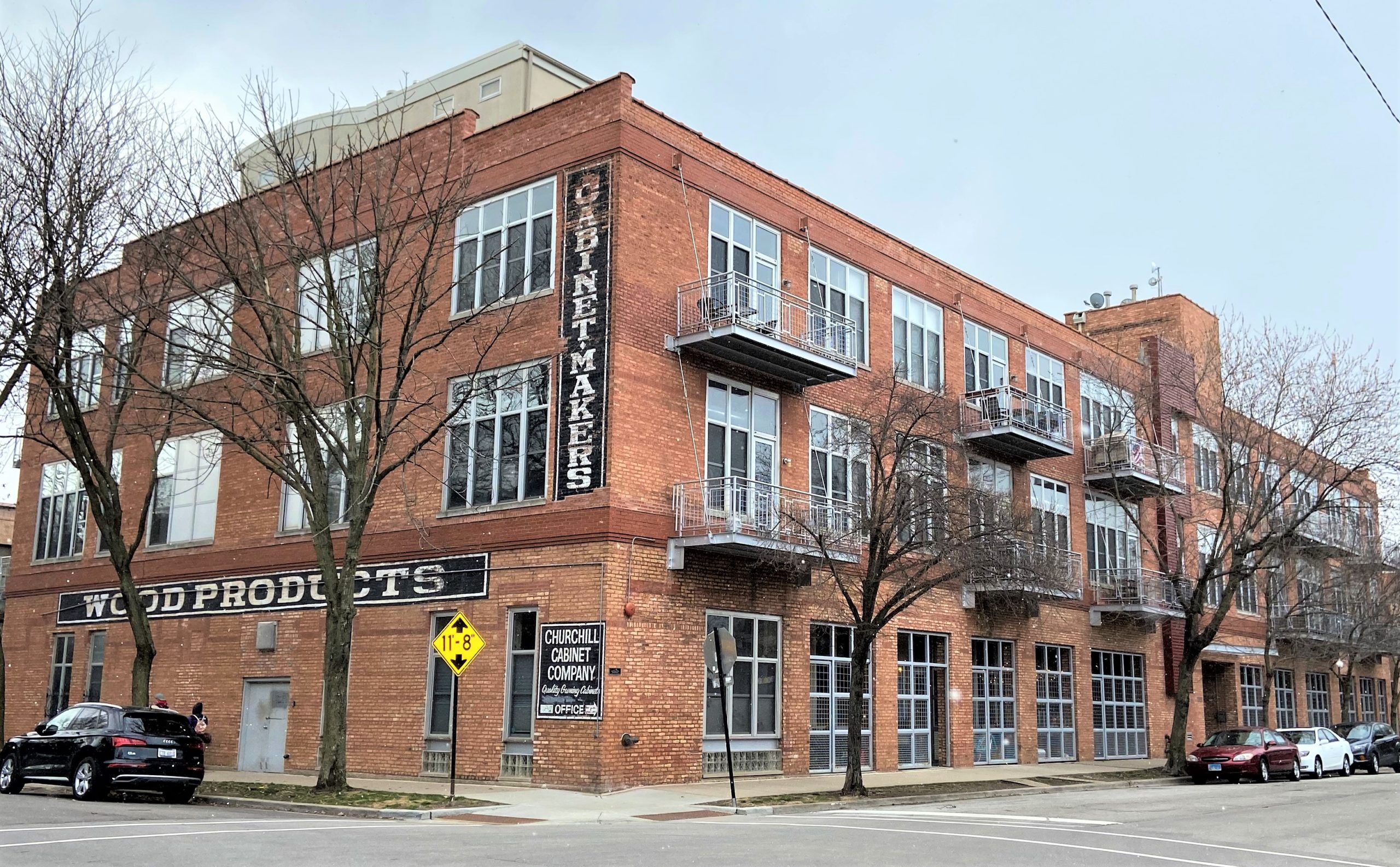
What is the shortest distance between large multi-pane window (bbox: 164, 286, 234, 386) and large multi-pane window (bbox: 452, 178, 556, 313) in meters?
4.39

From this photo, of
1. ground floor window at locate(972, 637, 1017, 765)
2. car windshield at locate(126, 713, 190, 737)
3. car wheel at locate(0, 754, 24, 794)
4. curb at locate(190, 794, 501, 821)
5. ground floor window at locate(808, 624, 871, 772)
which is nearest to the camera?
curb at locate(190, 794, 501, 821)

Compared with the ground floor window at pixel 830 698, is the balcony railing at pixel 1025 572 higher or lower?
higher

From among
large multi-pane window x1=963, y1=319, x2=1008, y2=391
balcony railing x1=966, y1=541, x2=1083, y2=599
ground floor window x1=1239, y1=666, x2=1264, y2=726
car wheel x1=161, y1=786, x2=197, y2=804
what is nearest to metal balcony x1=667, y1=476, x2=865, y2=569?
balcony railing x1=966, y1=541, x2=1083, y2=599

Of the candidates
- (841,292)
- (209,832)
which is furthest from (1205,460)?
(209,832)

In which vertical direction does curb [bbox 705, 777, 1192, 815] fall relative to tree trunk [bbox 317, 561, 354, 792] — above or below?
below

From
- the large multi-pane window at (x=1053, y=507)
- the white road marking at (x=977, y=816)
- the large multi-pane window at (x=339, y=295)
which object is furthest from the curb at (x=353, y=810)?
the large multi-pane window at (x=1053, y=507)

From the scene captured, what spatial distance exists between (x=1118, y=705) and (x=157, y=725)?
87.3 feet

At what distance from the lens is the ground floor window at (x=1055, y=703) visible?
105ft

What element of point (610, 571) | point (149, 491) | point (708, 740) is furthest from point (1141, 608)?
point (149, 491)

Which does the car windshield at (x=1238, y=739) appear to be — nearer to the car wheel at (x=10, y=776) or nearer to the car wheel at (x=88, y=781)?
the car wheel at (x=88, y=781)

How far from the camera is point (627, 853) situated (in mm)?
11852

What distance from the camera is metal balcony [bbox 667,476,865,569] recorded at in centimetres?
2172

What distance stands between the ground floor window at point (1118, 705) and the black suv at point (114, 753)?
79.6ft

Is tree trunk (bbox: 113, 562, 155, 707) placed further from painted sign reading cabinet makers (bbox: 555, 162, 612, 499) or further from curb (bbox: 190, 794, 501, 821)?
painted sign reading cabinet makers (bbox: 555, 162, 612, 499)
